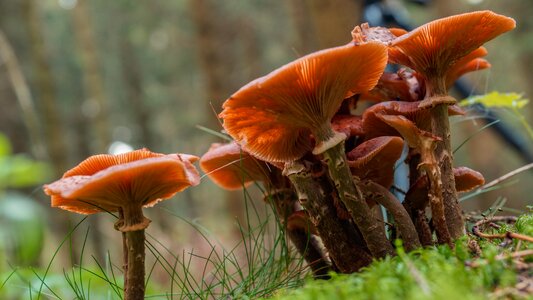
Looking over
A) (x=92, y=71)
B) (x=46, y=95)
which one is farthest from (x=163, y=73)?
(x=46, y=95)

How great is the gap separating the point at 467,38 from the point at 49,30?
54.6ft

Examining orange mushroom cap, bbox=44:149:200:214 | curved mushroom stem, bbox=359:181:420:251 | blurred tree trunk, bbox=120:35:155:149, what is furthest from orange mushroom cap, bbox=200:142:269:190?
blurred tree trunk, bbox=120:35:155:149

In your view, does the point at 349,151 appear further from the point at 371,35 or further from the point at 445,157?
the point at 371,35

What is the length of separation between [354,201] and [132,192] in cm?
81

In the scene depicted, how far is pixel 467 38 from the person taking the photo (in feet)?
5.53

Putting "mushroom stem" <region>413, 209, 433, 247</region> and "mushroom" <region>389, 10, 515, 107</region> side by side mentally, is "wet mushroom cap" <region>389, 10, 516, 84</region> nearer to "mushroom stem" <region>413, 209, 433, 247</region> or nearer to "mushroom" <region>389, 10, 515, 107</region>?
"mushroom" <region>389, 10, 515, 107</region>

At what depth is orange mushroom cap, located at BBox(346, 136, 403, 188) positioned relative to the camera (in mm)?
1700

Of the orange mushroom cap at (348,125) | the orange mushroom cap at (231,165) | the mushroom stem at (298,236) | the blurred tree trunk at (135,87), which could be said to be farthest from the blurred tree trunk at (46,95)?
the blurred tree trunk at (135,87)

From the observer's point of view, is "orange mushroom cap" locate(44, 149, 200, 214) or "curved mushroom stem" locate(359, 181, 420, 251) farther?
"curved mushroom stem" locate(359, 181, 420, 251)

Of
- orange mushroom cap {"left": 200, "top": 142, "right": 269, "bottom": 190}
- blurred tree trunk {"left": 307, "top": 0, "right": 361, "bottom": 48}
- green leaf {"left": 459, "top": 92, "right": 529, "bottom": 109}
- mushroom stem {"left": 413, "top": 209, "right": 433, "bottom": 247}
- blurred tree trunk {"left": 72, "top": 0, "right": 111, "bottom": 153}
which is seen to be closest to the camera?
mushroom stem {"left": 413, "top": 209, "right": 433, "bottom": 247}

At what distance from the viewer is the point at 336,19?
354 cm

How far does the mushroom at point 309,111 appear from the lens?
1.51 metres

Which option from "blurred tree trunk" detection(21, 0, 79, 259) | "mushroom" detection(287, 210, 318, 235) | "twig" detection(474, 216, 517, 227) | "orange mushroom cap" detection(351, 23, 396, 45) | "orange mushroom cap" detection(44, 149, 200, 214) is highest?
"blurred tree trunk" detection(21, 0, 79, 259)

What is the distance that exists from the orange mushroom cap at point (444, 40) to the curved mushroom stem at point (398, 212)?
479 millimetres
